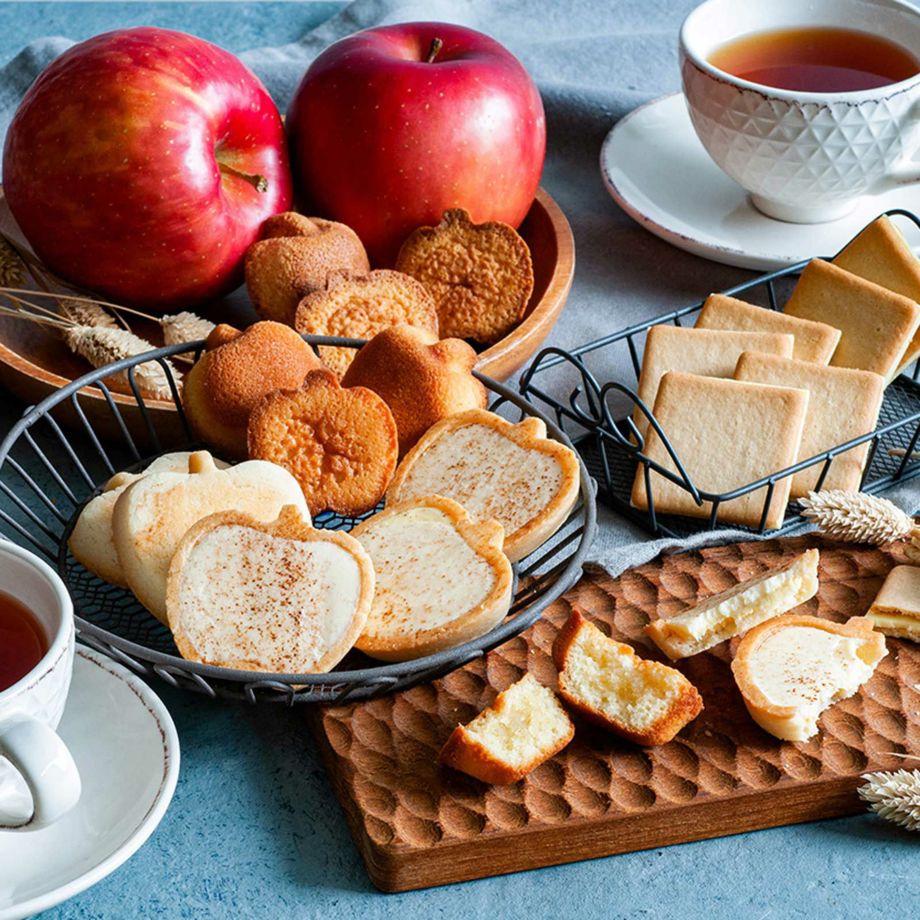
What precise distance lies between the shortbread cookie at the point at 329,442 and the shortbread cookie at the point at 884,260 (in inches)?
20.1

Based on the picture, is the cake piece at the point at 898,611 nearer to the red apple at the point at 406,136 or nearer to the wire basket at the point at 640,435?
the wire basket at the point at 640,435

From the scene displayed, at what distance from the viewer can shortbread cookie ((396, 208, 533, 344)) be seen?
1.21 m

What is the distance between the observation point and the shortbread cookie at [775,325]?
3.59 ft

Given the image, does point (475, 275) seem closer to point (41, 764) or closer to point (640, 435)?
point (640, 435)

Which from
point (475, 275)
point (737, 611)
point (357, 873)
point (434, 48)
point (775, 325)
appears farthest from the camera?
point (434, 48)

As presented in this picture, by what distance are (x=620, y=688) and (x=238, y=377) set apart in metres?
0.39

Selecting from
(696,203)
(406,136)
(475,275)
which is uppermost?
(406,136)

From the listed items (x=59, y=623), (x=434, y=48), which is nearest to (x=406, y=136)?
(x=434, y=48)

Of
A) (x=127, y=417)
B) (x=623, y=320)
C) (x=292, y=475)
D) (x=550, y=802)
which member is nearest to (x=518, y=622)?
(x=550, y=802)

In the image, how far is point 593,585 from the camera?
965mm

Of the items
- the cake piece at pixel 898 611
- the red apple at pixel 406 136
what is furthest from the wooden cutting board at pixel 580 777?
the red apple at pixel 406 136

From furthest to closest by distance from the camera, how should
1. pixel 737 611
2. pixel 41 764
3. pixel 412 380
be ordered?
pixel 412 380 < pixel 737 611 < pixel 41 764

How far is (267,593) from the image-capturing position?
817 mm

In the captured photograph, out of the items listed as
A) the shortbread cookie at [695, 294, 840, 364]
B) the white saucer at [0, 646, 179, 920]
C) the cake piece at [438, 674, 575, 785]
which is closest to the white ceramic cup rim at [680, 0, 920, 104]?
the shortbread cookie at [695, 294, 840, 364]
